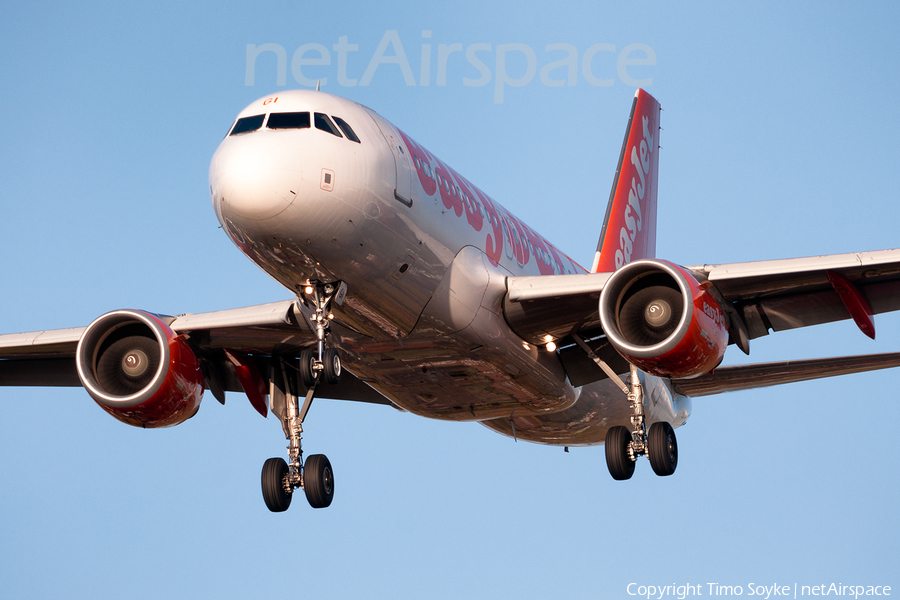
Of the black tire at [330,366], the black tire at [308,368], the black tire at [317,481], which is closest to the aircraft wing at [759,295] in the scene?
the black tire at [330,366]

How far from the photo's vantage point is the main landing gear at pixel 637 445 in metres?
21.7

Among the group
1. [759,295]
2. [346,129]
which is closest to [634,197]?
[759,295]

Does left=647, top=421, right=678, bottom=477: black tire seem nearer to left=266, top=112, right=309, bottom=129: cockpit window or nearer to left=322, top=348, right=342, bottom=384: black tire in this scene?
left=322, top=348, right=342, bottom=384: black tire

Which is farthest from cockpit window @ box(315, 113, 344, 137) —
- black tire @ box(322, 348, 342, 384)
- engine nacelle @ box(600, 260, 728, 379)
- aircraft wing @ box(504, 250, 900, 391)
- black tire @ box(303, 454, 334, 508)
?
black tire @ box(303, 454, 334, 508)

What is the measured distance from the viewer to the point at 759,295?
20188 mm

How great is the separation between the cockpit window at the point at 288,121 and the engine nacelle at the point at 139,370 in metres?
5.63

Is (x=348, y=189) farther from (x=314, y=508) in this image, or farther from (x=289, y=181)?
(x=314, y=508)

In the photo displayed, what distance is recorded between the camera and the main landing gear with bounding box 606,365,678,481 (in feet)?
71.2

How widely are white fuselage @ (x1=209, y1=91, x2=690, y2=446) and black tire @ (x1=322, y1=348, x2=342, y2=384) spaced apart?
918mm

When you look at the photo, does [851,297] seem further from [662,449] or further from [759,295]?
[662,449]

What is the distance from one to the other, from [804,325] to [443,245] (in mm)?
6843

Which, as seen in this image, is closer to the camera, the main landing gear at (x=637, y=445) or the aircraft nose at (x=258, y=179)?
the aircraft nose at (x=258, y=179)

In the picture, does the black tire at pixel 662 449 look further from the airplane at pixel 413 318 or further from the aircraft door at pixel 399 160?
the aircraft door at pixel 399 160

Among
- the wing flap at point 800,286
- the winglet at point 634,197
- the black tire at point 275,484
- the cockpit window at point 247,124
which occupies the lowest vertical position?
the black tire at point 275,484
